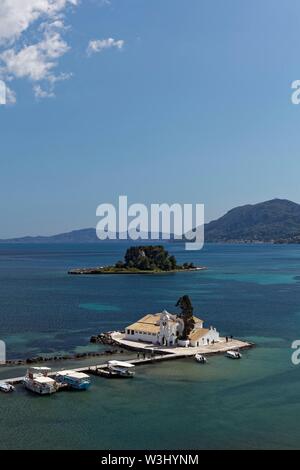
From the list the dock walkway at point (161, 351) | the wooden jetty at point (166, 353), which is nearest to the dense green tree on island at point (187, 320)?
the dock walkway at point (161, 351)

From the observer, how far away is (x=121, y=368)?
61.4 m

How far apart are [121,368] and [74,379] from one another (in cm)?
696

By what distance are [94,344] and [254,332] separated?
25.3 metres

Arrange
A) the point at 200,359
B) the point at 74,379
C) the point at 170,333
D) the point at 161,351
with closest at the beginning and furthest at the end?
1. the point at 74,379
2. the point at 200,359
3. the point at 161,351
4. the point at 170,333

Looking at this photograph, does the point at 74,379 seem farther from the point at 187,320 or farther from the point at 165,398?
the point at 187,320

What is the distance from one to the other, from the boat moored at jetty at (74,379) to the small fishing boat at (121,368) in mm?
3521

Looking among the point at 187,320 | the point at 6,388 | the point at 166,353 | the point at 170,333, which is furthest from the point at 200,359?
the point at 6,388

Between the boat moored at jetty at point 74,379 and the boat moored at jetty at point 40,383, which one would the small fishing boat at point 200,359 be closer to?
the boat moored at jetty at point 74,379

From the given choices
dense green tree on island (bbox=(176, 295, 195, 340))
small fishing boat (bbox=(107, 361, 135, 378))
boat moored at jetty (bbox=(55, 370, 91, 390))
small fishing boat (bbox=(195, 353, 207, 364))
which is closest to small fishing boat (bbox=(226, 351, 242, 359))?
small fishing boat (bbox=(195, 353, 207, 364))

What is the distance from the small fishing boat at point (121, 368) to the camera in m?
60.2

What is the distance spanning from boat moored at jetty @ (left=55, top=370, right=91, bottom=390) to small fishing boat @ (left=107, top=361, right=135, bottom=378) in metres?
3.52

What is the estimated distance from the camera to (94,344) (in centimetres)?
7725

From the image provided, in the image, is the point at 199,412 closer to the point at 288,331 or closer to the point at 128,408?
the point at 128,408
